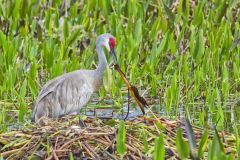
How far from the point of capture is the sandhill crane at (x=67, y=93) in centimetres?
894

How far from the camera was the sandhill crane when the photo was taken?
8.94 metres

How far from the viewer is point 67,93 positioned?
30.0ft

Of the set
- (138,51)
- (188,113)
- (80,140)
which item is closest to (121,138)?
(80,140)

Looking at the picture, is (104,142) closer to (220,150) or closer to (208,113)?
(220,150)

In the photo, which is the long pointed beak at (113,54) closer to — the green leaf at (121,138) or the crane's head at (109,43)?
the crane's head at (109,43)

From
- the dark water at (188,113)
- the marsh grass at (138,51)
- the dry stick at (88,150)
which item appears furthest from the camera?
the marsh grass at (138,51)

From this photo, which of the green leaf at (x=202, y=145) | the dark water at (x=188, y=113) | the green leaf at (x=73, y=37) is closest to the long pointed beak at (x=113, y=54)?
the dark water at (x=188, y=113)

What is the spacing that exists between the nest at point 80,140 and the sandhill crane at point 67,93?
97 cm

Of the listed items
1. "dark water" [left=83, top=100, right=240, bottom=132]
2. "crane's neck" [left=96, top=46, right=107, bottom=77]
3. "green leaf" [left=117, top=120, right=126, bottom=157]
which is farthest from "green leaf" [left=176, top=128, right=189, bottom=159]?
"crane's neck" [left=96, top=46, right=107, bottom=77]

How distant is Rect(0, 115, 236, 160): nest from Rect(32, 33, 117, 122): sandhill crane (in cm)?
97

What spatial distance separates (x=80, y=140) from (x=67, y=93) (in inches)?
68.3

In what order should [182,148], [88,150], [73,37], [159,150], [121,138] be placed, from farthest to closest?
[73,37]
[88,150]
[121,138]
[182,148]
[159,150]

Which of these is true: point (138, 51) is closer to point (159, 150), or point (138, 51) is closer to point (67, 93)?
point (67, 93)

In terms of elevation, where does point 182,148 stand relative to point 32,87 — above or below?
below
